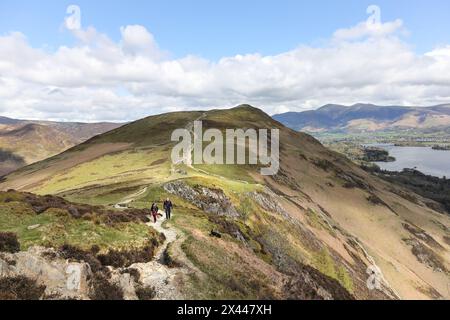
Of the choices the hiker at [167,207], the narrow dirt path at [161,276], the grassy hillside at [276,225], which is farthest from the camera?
the hiker at [167,207]

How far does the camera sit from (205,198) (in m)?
56.8

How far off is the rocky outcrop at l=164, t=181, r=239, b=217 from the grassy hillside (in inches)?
7.0

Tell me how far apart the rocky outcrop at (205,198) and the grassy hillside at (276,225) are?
0.18 m

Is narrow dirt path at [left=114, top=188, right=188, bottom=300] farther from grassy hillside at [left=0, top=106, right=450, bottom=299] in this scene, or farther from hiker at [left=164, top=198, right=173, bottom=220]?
hiker at [left=164, top=198, right=173, bottom=220]

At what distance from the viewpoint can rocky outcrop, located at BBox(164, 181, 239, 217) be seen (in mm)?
55500

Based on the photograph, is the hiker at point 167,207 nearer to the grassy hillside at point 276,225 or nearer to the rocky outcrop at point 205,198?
the grassy hillside at point 276,225

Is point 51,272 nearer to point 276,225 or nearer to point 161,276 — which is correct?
point 161,276

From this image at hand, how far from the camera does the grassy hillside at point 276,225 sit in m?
29.0

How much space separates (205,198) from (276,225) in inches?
464

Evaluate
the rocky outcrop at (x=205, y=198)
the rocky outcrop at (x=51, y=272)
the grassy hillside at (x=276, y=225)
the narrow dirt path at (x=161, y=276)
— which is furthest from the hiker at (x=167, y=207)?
the rocky outcrop at (x=51, y=272)

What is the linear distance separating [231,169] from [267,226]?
110 ft

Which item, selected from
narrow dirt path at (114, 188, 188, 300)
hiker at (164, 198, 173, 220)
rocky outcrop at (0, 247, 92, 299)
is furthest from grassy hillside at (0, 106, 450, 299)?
rocky outcrop at (0, 247, 92, 299)

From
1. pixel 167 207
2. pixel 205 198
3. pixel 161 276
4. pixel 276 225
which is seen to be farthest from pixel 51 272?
pixel 276 225
